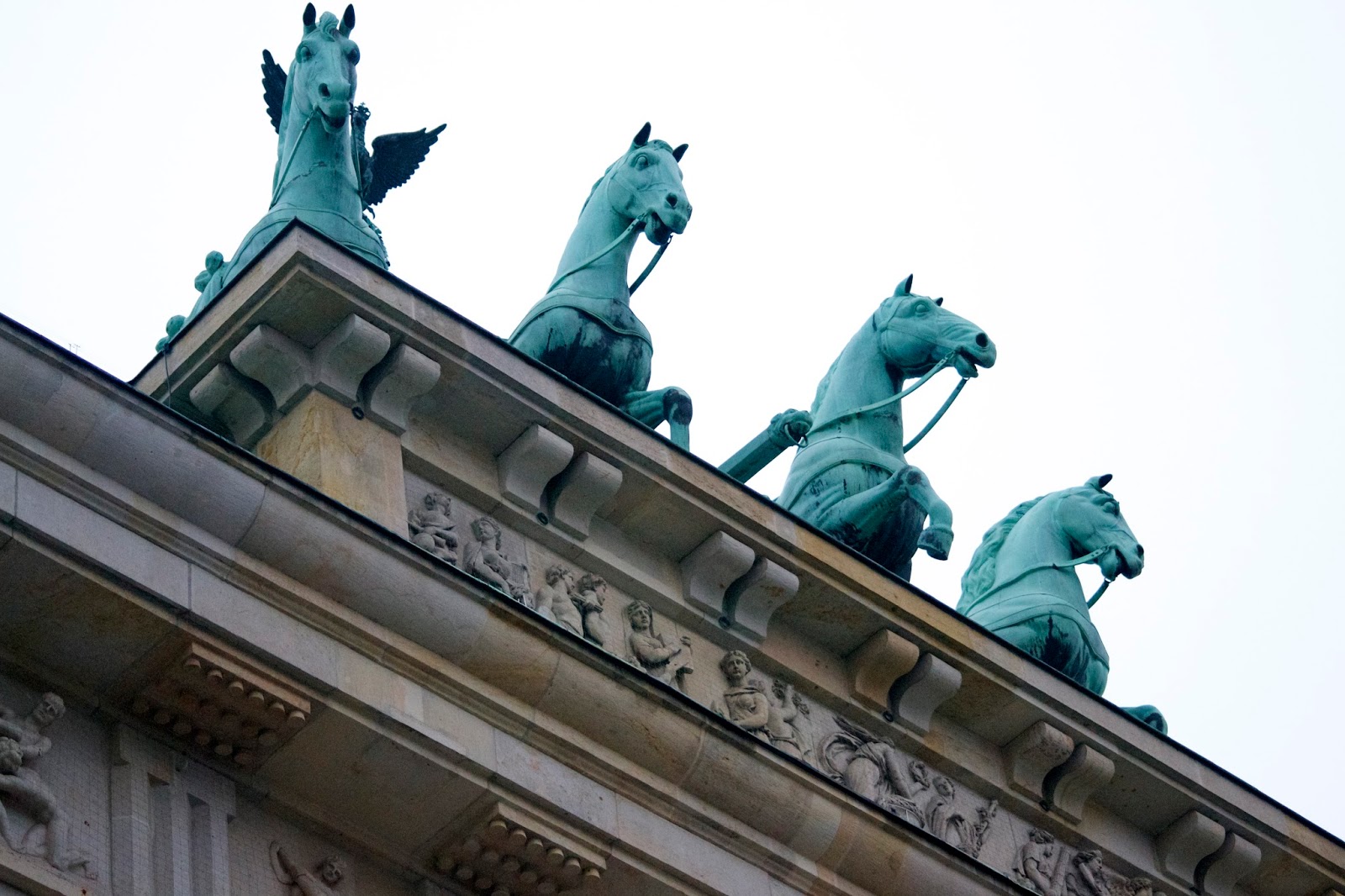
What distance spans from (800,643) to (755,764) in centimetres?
182

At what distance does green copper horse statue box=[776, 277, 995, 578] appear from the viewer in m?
16.2

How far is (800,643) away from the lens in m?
15.1

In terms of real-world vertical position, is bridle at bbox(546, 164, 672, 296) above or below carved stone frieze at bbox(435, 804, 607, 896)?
above

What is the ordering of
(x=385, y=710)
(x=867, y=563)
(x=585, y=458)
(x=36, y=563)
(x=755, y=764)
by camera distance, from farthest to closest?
(x=867, y=563) < (x=585, y=458) < (x=755, y=764) < (x=385, y=710) < (x=36, y=563)

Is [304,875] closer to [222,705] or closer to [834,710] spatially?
[222,705]

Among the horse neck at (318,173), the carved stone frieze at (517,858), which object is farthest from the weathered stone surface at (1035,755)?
the horse neck at (318,173)

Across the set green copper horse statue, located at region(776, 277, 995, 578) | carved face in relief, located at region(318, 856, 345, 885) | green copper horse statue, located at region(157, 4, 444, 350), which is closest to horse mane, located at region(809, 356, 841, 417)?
green copper horse statue, located at region(776, 277, 995, 578)

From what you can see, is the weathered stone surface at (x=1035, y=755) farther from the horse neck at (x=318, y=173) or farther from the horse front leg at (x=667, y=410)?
the horse neck at (x=318, y=173)

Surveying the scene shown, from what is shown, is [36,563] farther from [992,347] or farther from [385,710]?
[992,347]

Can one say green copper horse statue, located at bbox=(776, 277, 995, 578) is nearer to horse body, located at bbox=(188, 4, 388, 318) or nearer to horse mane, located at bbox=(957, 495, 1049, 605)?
horse mane, located at bbox=(957, 495, 1049, 605)

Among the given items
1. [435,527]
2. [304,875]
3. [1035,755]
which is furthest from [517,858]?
[1035,755]

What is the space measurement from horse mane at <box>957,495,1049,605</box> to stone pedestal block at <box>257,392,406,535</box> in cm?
525

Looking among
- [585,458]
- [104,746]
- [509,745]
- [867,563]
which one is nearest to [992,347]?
[867,563]

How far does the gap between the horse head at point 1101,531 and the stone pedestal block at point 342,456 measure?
5.46 m
